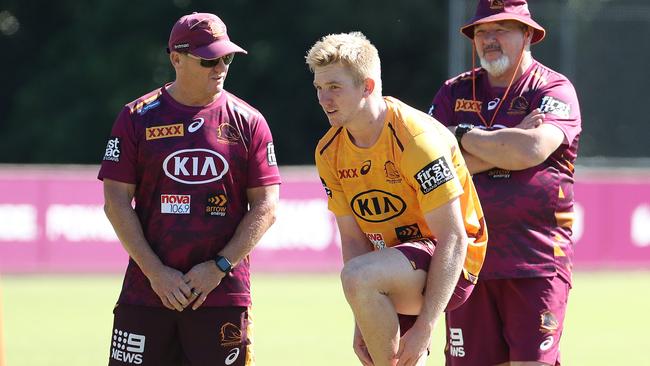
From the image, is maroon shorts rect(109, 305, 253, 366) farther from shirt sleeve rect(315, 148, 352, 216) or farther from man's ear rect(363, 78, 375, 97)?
man's ear rect(363, 78, 375, 97)

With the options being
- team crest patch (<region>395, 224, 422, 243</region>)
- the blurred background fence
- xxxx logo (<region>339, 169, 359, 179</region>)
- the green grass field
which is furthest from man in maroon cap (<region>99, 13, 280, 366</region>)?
the blurred background fence

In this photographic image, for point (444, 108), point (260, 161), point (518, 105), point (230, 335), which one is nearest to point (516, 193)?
point (518, 105)

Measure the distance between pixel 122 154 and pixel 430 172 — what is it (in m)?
1.72

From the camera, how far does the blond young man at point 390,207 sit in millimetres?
5531

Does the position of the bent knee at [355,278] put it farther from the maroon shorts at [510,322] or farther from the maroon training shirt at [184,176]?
the maroon shorts at [510,322]

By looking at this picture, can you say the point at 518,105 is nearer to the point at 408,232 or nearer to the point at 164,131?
the point at 408,232

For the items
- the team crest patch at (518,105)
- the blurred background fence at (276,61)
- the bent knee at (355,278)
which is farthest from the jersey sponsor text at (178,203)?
the blurred background fence at (276,61)

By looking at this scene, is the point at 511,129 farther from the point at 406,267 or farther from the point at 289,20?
the point at 289,20

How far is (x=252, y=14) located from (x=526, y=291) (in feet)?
89.2

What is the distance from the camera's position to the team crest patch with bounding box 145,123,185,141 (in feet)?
21.2

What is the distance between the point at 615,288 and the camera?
16812 millimetres

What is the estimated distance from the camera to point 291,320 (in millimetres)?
13617

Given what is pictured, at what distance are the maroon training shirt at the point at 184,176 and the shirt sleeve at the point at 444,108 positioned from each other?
116cm

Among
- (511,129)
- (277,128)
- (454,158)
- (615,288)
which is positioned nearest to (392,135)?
(454,158)
